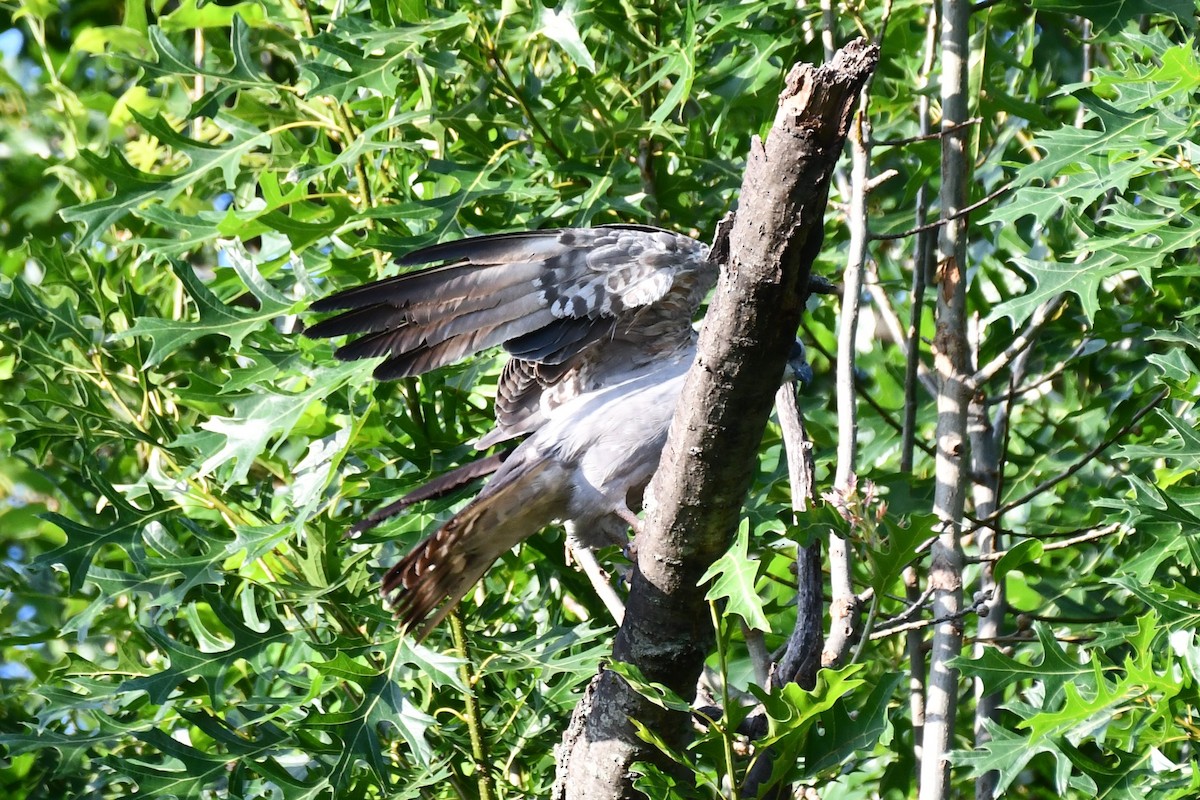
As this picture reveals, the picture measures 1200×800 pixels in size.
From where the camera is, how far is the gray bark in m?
2.02

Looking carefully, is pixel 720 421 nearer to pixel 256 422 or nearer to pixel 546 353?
pixel 546 353

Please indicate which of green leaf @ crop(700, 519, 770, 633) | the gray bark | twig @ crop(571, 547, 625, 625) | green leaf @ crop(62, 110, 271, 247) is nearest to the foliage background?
green leaf @ crop(62, 110, 271, 247)

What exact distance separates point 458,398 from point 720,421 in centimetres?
140

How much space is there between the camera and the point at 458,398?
3.56 metres

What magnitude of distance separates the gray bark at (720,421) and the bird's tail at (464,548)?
481 millimetres

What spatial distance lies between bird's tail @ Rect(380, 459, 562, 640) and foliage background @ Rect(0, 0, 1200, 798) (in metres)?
0.13

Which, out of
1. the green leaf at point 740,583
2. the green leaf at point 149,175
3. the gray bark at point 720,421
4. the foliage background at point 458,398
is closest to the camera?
the gray bark at point 720,421

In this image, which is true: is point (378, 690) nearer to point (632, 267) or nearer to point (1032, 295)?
point (632, 267)

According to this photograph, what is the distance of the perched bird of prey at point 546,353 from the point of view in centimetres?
298

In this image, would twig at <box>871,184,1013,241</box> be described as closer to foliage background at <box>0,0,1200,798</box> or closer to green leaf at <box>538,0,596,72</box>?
foliage background at <box>0,0,1200,798</box>

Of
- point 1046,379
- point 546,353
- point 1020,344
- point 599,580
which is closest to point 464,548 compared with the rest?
point 599,580

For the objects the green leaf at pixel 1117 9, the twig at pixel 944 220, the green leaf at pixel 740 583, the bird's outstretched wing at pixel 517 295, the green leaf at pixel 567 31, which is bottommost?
the green leaf at pixel 740 583

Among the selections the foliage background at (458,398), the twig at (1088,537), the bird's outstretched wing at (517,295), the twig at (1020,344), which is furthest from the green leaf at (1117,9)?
the twig at (1088,537)

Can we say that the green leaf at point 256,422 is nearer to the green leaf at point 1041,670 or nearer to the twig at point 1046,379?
the green leaf at point 1041,670
